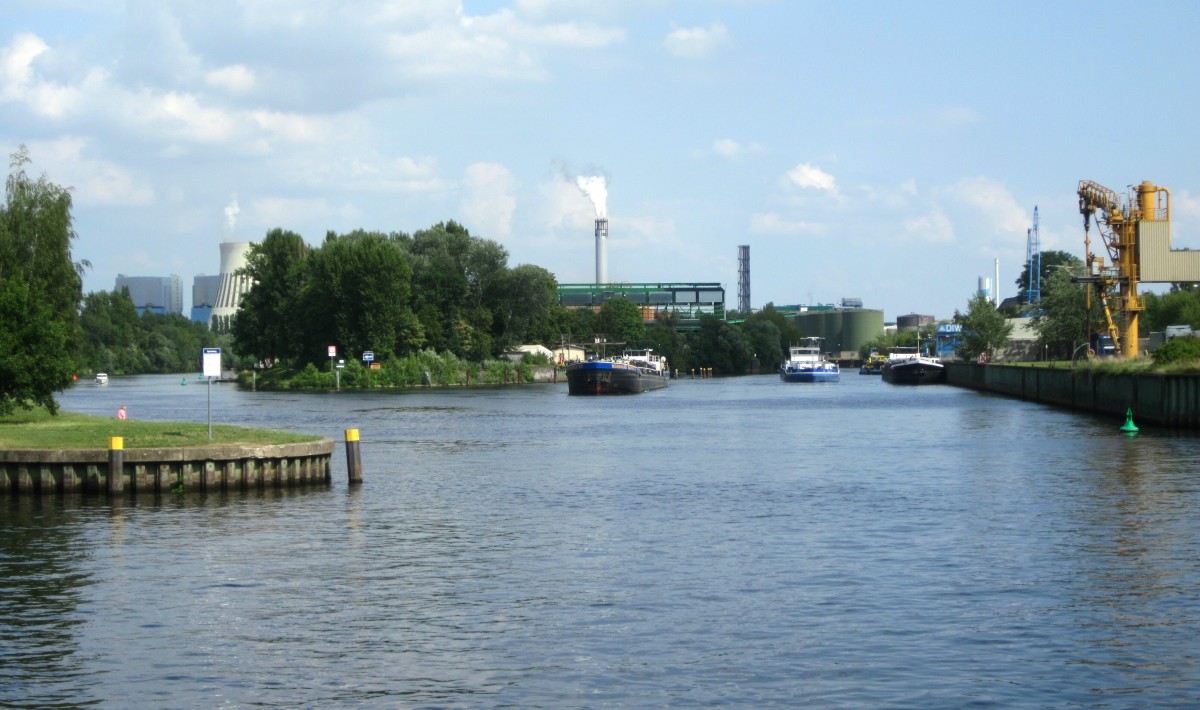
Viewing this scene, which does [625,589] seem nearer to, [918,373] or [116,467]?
[116,467]

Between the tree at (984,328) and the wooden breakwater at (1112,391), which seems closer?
the wooden breakwater at (1112,391)

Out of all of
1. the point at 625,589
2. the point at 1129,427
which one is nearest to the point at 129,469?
the point at 625,589

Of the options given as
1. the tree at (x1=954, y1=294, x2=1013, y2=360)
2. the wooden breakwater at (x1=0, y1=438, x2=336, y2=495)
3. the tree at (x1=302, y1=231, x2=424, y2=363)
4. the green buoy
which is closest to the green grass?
the wooden breakwater at (x1=0, y1=438, x2=336, y2=495)

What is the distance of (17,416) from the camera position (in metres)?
46.3

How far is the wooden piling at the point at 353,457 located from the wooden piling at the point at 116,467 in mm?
6229

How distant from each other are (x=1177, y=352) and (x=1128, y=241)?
2823 centimetres

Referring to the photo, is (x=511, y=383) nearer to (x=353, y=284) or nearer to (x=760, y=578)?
(x=353, y=284)

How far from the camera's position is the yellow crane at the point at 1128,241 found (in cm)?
8781

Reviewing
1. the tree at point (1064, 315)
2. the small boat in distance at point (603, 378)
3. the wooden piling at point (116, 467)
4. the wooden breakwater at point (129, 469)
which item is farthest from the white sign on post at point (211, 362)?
the tree at point (1064, 315)

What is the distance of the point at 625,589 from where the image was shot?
22812 mm

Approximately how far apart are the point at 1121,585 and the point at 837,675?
8221 mm

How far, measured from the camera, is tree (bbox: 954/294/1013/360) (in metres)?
156

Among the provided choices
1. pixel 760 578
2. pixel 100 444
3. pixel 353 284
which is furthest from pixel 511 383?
pixel 760 578

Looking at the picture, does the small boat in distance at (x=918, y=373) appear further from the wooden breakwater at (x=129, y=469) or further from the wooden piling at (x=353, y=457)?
the wooden breakwater at (x=129, y=469)
